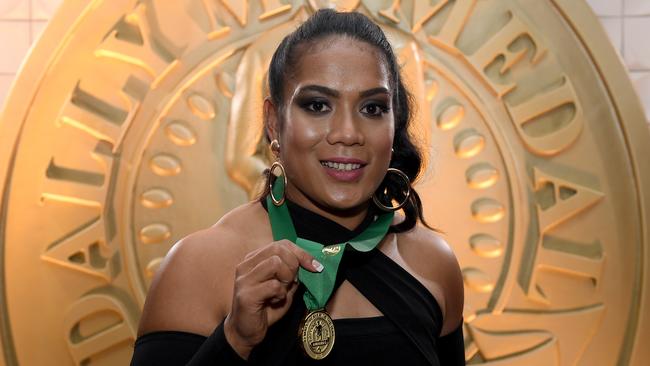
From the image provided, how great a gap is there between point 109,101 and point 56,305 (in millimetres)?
507

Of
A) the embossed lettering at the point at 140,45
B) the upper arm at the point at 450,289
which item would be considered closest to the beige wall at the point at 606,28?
the embossed lettering at the point at 140,45

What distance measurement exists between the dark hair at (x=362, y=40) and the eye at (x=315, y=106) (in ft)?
0.17

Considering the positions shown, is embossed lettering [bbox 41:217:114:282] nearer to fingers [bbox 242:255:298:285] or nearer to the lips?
the lips

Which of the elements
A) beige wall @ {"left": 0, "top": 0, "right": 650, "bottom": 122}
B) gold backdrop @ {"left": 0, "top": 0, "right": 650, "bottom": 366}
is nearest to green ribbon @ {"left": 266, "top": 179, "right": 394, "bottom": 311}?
gold backdrop @ {"left": 0, "top": 0, "right": 650, "bottom": 366}

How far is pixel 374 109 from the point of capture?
1.21m

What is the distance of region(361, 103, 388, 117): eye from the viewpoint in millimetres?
1199

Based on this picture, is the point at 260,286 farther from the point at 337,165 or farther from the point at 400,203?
the point at 400,203

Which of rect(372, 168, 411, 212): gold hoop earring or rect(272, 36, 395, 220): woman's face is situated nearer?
rect(272, 36, 395, 220): woman's face

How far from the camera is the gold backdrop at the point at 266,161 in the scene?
7.29ft

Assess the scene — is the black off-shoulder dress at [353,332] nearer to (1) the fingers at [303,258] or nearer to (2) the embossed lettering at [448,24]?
(1) the fingers at [303,258]

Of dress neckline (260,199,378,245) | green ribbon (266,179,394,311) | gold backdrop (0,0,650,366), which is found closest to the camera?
green ribbon (266,179,394,311)

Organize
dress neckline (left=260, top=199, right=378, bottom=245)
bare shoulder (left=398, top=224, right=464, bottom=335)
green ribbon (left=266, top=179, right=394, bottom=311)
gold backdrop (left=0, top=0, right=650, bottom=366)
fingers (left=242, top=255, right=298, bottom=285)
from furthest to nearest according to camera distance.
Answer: gold backdrop (left=0, top=0, right=650, bottom=366), bare shoulder (left=398, top=224, right=464, bottom=335), dress neckline (left=260, top=199, right=378, bottom=245), green ribbon (left=266, top=179, right=394, bottom=311), fingers (left=242, top=255, right=298, bottom=285)

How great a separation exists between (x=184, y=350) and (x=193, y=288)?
81 mm

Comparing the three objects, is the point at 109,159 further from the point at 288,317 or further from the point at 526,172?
the point at 288,317
